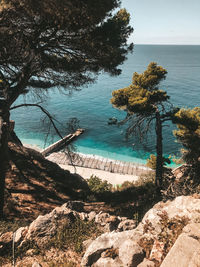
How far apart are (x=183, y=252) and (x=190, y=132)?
11366 millimetres

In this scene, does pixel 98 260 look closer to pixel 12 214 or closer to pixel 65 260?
pixel 65 260

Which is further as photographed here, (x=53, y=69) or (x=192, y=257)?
(x=53, y=69)

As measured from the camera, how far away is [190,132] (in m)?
12.9

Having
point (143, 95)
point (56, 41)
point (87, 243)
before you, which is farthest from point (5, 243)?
point (143, 95)

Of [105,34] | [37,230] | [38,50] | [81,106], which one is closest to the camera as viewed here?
[37,230]

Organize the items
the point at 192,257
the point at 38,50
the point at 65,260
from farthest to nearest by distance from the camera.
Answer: the point at 38,50, the point at 65,260, the point at 192,257

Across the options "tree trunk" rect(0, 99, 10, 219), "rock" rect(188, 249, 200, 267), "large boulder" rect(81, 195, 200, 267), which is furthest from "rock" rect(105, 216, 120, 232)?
"tree trunk" rect(0, 99, 10, 219)

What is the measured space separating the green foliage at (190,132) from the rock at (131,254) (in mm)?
9569

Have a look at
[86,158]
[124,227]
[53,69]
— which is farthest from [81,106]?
[124,227]

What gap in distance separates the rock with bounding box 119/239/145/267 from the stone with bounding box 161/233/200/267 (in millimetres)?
640

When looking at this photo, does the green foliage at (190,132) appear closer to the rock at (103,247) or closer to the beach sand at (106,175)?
the beach sand at (106,175)

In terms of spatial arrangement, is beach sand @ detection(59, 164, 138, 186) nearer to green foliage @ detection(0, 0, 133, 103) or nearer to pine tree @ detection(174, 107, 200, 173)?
pine tree @ detection(174, 107, 200, 173)

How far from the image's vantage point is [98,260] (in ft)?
11.9

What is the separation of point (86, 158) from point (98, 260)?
19393 millimetres
